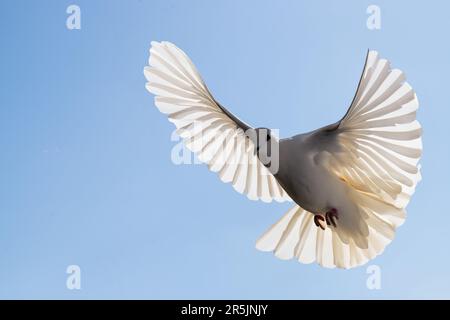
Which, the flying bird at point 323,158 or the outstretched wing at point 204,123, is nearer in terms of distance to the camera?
the flying bird at point 323,158

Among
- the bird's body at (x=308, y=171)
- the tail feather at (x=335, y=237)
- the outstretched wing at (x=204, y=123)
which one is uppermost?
the outstretched wing at (x=204, y=123)

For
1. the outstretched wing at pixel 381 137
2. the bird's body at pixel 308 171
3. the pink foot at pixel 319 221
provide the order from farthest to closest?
the pink foot at pixel 319 221, the bird's body at pixel 308 171, the outstretched wing at pixel 381 137

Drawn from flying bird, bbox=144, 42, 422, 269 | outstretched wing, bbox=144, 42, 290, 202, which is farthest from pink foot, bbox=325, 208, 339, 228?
outstretched wing, bbox=144, 42, 290, 202

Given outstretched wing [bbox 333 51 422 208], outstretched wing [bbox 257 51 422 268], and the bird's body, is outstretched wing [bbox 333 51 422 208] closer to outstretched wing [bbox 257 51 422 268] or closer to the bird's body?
outstretched wing [bbox 257 51 422 268]

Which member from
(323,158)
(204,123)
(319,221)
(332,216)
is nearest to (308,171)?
(323,158)

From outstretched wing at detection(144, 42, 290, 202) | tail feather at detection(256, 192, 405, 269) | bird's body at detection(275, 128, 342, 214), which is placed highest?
outstretched wing at detection(144, 42, 290, 202)

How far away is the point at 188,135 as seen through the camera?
613cm

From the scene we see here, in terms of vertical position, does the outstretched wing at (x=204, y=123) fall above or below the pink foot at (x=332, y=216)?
above

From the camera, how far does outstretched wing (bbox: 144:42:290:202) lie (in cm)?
578

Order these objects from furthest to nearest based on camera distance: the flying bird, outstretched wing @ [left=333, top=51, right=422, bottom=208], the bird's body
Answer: the bird's body, the flying bird, outstretched wing @ [left=333, top=51, right=422, bottom=208]

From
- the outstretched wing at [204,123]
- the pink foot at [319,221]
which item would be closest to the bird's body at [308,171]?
the pink foot at [319,221]

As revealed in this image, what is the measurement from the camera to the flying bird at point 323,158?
197 inches

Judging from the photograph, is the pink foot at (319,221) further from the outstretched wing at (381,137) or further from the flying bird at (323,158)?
the outstretched wing at (381,137)


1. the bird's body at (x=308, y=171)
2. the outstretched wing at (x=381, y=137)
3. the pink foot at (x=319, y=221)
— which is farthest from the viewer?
the pink foot at (x=319, y=221)
